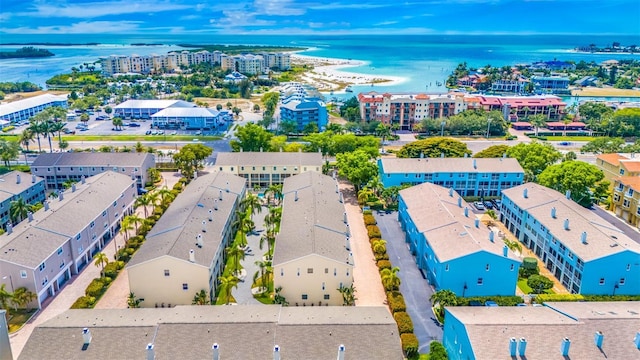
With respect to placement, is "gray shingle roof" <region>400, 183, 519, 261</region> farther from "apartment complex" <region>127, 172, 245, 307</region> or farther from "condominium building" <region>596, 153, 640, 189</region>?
"condominium building" <region>596, 153, 640, 189</region>

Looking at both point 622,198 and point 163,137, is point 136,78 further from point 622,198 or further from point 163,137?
point 622,198

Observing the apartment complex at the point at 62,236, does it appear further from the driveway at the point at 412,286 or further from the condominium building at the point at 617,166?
the condominium building at the point at 617,166

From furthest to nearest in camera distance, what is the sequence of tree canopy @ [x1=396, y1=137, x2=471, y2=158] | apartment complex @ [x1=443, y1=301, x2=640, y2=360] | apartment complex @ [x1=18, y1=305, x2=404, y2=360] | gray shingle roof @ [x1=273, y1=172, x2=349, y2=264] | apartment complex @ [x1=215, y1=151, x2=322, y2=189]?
tree canopy @ [x1=396, y1=137, x2=471, y2=158] → apartment complex @ [x1=215, y1=151, x2=322, y2=189] → gray shingle roof @ [x1=273, y1=172, x2=349, y2=264] → apartment complex @ [x1=18, y1=305, x2=404, y2=360] → apartment complex @ [x1=443, y1=301, x2=640, y2=360]

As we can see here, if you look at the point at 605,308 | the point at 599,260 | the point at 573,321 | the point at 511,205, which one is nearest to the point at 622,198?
the point at 511,205

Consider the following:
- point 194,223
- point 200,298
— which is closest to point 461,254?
point 200,298

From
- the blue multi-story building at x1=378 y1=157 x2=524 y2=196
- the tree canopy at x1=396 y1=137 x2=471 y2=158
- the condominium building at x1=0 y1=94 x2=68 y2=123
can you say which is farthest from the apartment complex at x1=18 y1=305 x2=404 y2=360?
the condominium building at x1=0 y1=94 x2=68 y2=123

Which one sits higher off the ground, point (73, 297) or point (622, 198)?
point (622, 198)

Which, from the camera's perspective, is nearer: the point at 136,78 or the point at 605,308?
the point at 605,308

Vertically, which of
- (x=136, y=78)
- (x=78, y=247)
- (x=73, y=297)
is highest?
(x=136, y=78)

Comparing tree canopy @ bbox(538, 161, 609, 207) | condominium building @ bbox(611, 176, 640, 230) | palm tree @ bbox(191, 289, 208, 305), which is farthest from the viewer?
tree canopy @ bbox(538, 161, 609, 207)
